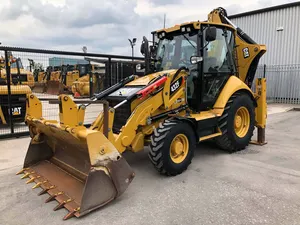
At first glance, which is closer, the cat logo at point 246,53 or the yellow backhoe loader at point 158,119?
the yellow backhoe loader at point 158,119

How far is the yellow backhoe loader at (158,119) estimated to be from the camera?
10.2 feet

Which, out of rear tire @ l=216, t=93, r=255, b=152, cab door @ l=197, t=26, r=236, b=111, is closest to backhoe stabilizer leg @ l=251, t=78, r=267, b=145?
rear tire @ l=216, t=93, r=255, b=152

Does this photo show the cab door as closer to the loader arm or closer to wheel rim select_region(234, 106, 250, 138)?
the loader arm

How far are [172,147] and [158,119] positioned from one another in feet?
1.74

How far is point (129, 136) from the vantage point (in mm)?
3828

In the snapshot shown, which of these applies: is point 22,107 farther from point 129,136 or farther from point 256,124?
point 256,124

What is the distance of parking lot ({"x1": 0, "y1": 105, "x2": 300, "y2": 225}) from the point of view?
2926 millimetres

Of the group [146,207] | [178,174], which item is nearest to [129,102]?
[178,174]

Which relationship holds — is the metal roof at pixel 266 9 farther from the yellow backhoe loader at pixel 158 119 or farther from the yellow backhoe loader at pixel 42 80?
the yellow backhoe loader at pixel 42 80

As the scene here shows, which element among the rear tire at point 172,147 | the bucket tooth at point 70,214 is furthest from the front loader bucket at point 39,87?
the bucket tooth at point 70,214

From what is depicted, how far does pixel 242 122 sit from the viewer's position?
18.5ft

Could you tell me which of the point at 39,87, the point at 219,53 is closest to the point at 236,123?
the point at 219,53

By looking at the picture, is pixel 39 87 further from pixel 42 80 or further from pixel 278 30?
pixel 278 30

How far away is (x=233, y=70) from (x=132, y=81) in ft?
7.25
